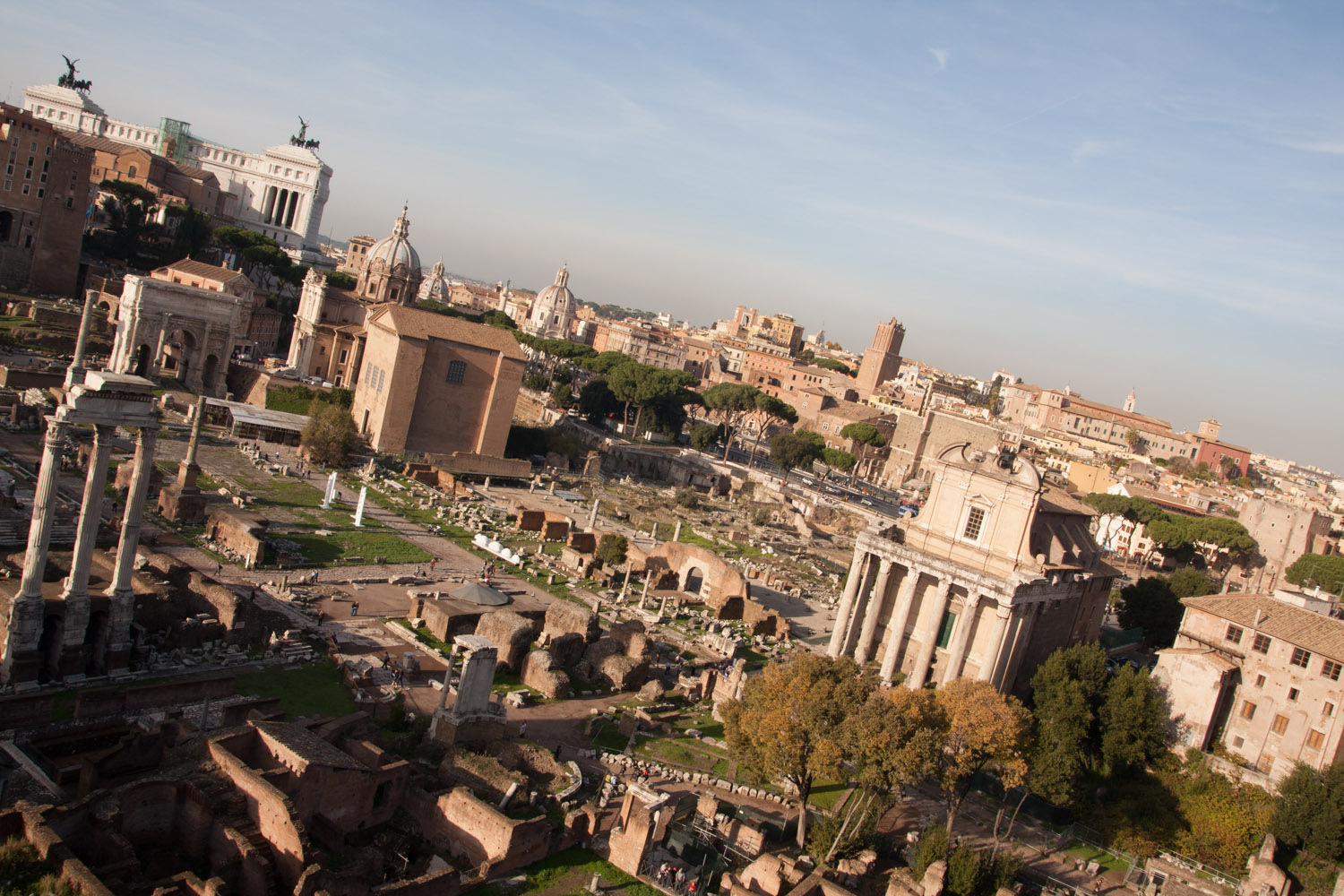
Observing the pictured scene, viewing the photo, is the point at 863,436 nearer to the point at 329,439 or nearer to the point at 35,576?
the point at 329,439

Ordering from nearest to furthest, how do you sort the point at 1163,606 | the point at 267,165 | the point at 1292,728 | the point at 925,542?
the point at 1292,728
the point at 925,542
the point at 1163,606
the point at 267,165

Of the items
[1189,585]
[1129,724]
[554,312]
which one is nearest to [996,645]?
[1129,724]

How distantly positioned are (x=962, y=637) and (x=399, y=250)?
50391 mm

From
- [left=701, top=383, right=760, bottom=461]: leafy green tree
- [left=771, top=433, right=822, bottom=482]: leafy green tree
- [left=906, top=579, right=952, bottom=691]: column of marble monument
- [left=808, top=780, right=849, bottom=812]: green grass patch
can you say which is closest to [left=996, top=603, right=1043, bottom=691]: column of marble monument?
[left=906, top=579, right=952, bottom=691]: column of marble monument

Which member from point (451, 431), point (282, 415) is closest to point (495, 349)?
point (451, 431)

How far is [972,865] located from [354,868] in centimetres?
1063

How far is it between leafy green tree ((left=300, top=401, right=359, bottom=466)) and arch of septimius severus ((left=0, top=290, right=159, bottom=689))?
22.8m

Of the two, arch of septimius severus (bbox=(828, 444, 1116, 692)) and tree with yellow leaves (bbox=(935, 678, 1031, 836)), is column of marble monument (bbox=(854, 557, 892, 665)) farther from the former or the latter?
tree with yellow leaves (bbox=(935, 678, 1031, 836))

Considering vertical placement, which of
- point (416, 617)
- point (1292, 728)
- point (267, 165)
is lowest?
point (416, 617)

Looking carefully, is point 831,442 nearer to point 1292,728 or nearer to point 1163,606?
point 1163,606

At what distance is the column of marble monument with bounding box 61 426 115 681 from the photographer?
1700 cm

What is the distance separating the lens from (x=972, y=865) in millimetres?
16516

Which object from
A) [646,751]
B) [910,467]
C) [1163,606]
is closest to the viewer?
[646,751]

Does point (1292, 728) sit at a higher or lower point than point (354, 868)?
higher
